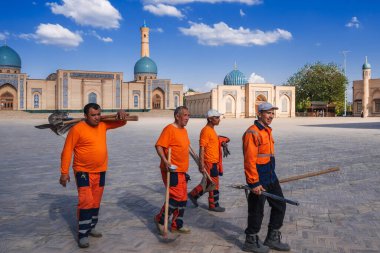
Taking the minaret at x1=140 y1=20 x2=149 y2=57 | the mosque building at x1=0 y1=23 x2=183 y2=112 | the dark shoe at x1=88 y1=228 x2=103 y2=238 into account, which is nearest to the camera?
the dark shoe at x1=88 y1=228 x2=103 y2=238

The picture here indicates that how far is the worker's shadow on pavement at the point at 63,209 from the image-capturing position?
4360 millimetres

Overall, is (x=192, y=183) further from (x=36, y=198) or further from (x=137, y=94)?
(x=137, y=94)

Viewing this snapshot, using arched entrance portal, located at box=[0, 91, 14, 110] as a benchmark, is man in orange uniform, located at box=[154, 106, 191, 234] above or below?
below

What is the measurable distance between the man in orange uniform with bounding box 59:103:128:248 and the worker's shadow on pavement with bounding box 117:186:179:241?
80 cm

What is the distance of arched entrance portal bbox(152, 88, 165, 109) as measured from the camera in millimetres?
57244

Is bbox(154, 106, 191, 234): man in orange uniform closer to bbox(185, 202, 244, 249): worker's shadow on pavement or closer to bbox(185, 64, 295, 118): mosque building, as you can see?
bbox(185, 202, 244, 249): worker's shadow on pavement

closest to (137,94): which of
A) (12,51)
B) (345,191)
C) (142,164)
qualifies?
(12,51)

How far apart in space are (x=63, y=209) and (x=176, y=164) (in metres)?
2.05

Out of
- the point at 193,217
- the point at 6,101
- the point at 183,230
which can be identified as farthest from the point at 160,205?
the point at 6,101

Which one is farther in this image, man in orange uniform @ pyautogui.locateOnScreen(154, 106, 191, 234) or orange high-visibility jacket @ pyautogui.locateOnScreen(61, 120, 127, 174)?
man in orange uniform @ pyautogui.locateOnScreen(154, 106, 191, 234)

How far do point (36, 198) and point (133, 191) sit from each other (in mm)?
1509

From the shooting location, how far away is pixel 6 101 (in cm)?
4853

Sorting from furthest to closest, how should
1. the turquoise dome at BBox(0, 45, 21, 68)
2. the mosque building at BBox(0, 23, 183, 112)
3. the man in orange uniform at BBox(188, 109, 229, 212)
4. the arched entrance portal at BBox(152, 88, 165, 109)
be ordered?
the arched entrance portal at BBox(152, 88, 165, 109) → the turquoise dome at BBox(0, 45, 21, 68) → the mosque building at BBox(0, 23, 183, 112) → the man in orange uniform at BBox(188, 109, 229, 212)

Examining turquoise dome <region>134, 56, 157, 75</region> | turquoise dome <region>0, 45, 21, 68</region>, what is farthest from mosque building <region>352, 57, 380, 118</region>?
turquoise dome <region>0, 45, 21, 68</region>
